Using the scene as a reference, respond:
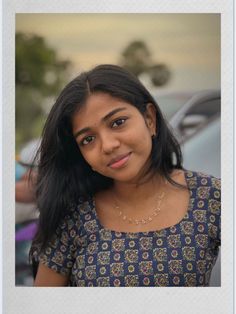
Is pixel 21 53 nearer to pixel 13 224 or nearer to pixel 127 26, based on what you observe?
pixel 127 26

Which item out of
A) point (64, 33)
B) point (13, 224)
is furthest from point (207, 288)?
point (64, 33)

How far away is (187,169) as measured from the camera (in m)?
1.40

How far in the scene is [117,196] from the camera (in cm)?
141

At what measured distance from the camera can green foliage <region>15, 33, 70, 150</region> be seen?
1.43 metres

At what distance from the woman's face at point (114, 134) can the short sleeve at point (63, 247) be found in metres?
0.19

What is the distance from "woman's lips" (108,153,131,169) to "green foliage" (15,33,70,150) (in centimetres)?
25

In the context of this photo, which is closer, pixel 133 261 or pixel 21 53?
pixel 133 261

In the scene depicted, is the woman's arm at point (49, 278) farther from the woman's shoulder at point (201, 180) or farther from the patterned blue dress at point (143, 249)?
the woman's shoulder at point (201, 180)

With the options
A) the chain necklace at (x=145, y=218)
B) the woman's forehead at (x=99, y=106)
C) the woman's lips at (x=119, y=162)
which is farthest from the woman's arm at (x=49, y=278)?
the woman's forehead at (x=99, y=106)

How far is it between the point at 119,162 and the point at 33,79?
0.39m

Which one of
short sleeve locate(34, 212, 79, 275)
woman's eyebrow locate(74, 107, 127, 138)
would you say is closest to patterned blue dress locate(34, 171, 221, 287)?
short sleeve locate(34, 212, 79, 275)

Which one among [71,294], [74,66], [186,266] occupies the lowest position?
[71,294]

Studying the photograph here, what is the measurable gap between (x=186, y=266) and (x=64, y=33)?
0.78m

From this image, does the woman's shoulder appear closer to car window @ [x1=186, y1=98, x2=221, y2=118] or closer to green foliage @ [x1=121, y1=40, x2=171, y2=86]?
car window @ [x1=186, y1=98, x2=221, y2=118]
